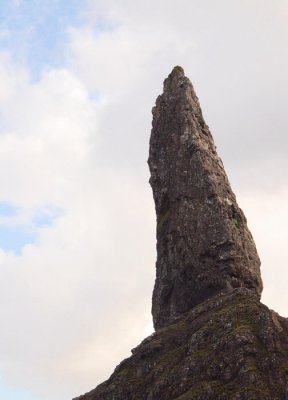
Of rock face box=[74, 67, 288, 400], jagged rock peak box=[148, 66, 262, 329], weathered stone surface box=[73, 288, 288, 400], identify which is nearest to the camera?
weathered stone surface box=[73, 288, 288, 400]

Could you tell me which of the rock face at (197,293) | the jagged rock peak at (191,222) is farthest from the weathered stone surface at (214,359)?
the jagged rock peak at (191,222)

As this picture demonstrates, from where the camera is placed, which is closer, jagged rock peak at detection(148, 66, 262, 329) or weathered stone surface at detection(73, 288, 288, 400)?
weathered stone surface at detection(73, 288, 288, 400)

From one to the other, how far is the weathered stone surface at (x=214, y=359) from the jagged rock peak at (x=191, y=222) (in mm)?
6209

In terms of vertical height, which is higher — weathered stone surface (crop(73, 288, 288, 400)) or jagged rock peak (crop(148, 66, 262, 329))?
jagged rock peak (crop(148, 66, 262, 329))

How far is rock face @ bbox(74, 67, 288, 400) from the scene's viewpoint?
1969 inches

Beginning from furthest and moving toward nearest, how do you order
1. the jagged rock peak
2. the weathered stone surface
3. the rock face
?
the jagged rock peak, the rock face, the weathered stone surface

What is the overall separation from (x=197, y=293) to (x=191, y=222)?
8276mm

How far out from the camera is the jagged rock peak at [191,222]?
69500mm

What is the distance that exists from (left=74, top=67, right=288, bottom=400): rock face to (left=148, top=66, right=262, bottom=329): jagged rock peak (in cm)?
12

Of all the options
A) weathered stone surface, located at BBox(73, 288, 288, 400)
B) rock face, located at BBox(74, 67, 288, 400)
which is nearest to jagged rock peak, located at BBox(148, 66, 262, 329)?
rock face, located at BBox(74, 67, 288, 400)

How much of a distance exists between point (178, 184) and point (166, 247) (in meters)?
7.70

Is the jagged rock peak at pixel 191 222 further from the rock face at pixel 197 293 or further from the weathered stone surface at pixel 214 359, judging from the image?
the weathered stone surface at pixel 214 359

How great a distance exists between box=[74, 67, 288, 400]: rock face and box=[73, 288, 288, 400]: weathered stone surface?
10 cm

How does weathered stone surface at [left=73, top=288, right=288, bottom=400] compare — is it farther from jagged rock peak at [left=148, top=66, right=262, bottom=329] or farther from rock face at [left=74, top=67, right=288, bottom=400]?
jagged rock peak at [left=148, top=66, right=262, bottom=329]
